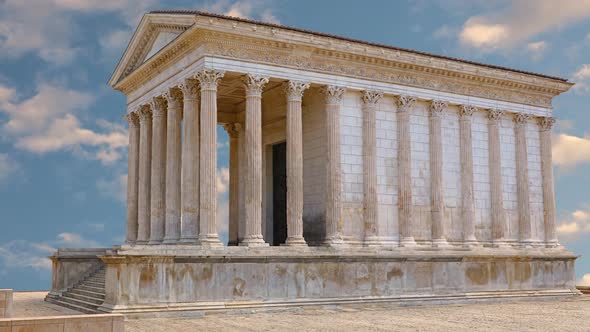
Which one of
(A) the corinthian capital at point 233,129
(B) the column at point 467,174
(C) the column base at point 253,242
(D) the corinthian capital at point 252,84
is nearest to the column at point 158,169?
(A) the corinthian capital at point 233,129

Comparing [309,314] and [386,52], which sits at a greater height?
[386,52]

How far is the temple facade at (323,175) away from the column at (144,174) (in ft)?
0.21

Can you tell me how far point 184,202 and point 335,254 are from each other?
582 cm

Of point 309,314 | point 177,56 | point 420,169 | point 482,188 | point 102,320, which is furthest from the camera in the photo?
point 482,188

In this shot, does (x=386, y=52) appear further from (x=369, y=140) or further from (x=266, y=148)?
(x=266, y=148)

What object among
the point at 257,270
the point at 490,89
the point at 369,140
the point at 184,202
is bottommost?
the point at 257,270

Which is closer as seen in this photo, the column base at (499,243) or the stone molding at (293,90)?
the stone molding at (293,90)

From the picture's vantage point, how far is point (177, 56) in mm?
25891

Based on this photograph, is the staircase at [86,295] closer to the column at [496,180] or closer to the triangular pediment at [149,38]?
the triangular pediment at [149,38]

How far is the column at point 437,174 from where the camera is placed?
92.8 feet

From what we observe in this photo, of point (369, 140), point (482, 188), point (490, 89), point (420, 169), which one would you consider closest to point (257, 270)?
point (369, 140)

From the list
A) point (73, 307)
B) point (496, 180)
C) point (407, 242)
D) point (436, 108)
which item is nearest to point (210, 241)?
point (73, 307)

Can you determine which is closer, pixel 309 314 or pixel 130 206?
pixel 309 314

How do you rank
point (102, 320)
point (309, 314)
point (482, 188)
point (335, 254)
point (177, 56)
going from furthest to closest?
point (482, 188)
point (177, 56)
point (335, 254)
point (309, 314)
point (102, 320)
